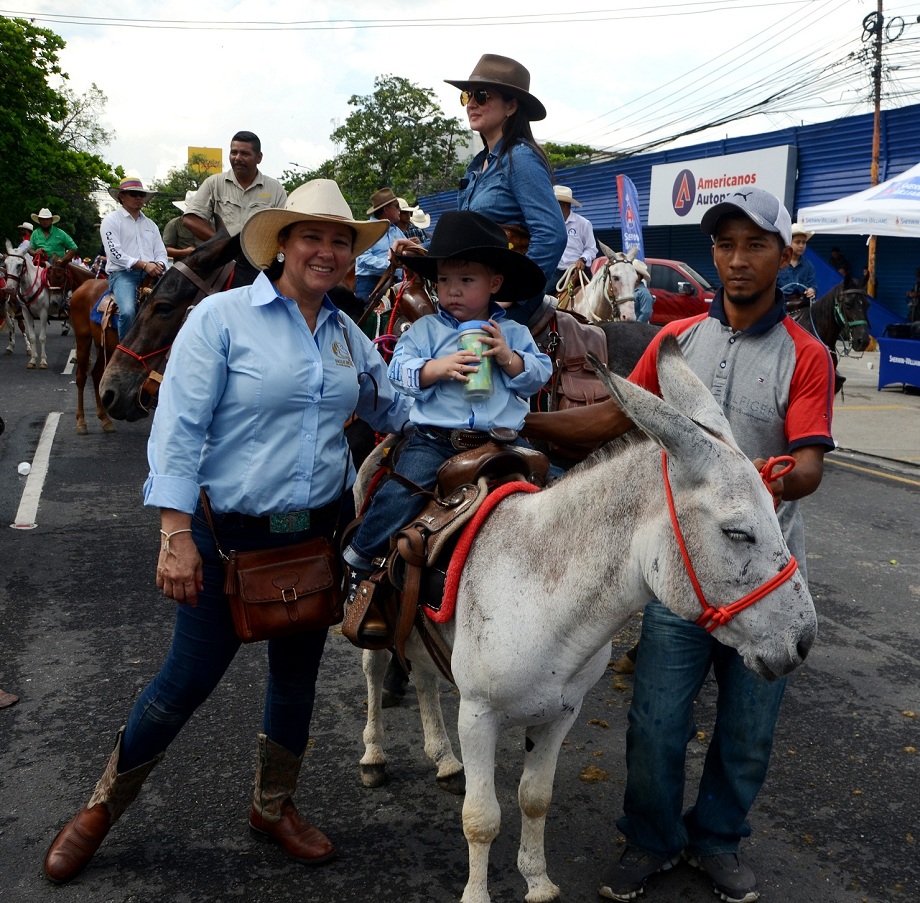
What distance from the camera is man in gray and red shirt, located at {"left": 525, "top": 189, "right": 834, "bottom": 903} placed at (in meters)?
2.92

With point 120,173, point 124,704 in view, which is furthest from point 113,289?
point 120,173

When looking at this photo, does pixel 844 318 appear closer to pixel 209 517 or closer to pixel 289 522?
pixel 289 522

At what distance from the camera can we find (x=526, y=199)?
4254 mm

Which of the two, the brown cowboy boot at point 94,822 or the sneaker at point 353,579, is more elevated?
the sneaker at point 353,579

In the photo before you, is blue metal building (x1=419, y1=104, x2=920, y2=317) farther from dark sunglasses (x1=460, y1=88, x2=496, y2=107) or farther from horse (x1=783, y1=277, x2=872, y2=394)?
dark sunglasses (x1=460, y1=88, x2=496, y2=107)

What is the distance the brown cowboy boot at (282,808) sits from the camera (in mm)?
3295

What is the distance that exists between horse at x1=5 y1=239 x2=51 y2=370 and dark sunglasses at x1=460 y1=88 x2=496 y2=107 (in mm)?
14451

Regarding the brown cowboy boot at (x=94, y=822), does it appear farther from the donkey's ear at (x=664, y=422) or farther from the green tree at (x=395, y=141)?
the green tree at (x=395, y=141)

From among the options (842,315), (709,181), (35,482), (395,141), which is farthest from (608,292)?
(395,141)

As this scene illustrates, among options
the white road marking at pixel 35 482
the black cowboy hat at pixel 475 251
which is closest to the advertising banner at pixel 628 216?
the white road marking at pixel 35 482

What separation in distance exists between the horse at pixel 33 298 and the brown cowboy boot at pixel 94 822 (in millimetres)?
15125

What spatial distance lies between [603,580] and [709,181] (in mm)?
24428

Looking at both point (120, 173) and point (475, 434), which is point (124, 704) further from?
point (120, 173)

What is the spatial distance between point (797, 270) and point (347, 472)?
1196 cm
